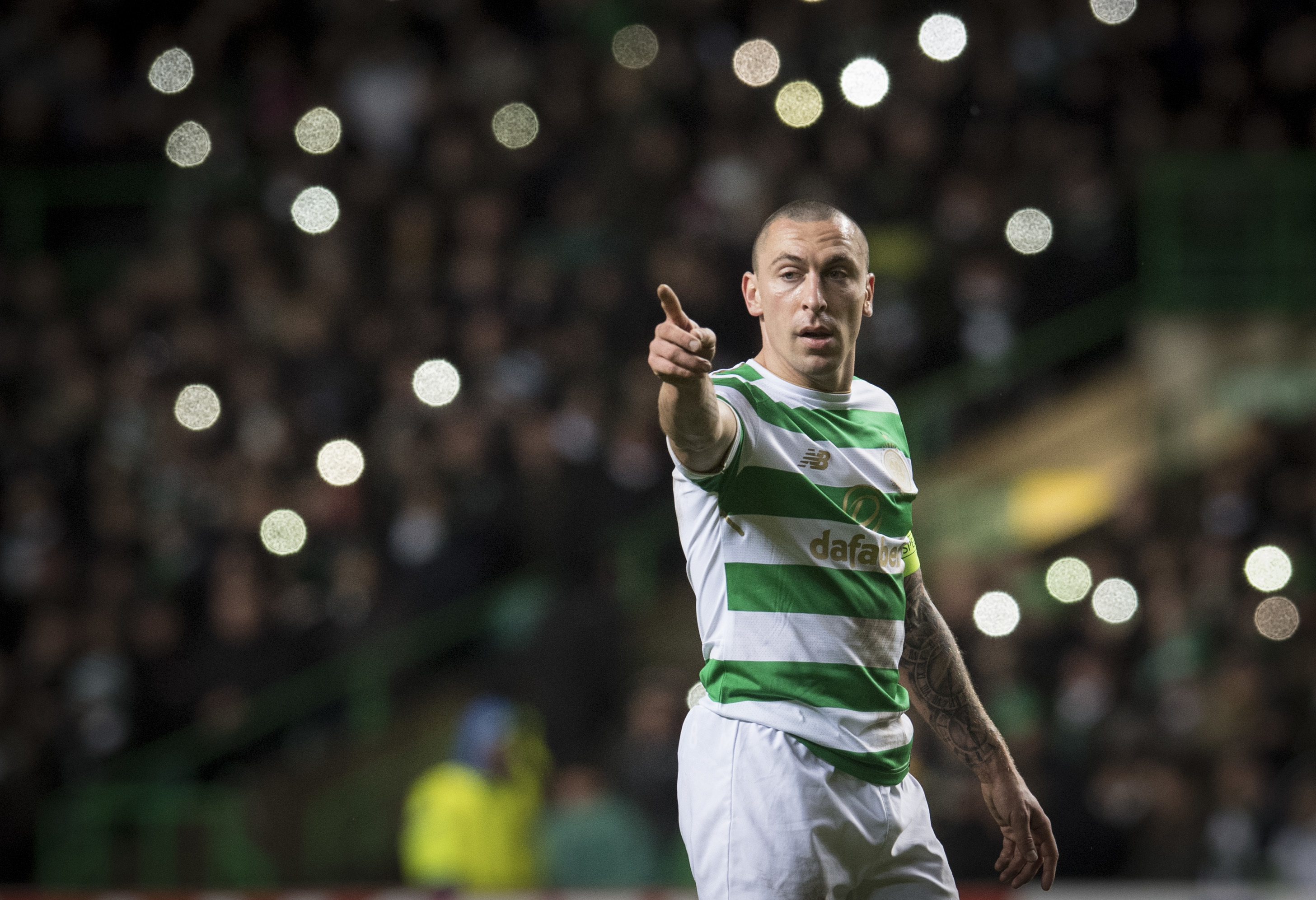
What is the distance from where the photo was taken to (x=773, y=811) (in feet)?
9.42

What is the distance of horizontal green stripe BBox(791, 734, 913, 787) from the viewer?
2926 mm

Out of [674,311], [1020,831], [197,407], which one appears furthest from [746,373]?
[197,407]

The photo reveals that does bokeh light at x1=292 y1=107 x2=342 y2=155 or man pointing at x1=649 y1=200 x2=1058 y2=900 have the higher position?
bokeh light at x1=292 y1=107 x2=342 y2=155

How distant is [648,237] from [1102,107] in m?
3.77

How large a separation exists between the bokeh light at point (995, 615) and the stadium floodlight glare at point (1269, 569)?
1533 millimetres

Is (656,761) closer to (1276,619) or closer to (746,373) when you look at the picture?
(1276,619)

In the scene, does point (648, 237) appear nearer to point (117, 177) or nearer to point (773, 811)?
point (117, 177)

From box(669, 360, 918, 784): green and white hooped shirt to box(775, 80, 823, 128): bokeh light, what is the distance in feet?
25.9

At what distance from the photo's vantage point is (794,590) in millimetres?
2971

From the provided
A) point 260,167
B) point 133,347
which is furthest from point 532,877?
point 260,167

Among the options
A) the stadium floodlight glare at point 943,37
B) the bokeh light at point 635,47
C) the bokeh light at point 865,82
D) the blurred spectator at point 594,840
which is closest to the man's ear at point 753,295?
the blurred spectator at point 594,840

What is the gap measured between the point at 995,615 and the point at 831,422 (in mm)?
5598

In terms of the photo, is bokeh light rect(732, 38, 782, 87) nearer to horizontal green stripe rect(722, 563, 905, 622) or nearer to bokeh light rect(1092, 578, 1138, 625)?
bokeh light rect(1092, 578, 1138, 625)

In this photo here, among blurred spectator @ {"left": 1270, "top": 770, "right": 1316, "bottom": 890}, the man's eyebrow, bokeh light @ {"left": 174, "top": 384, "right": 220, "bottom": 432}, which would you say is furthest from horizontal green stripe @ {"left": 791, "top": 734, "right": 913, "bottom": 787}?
bokeh light @ {"left": 174, "top": 384, "right": 220, "bottom": 432}
